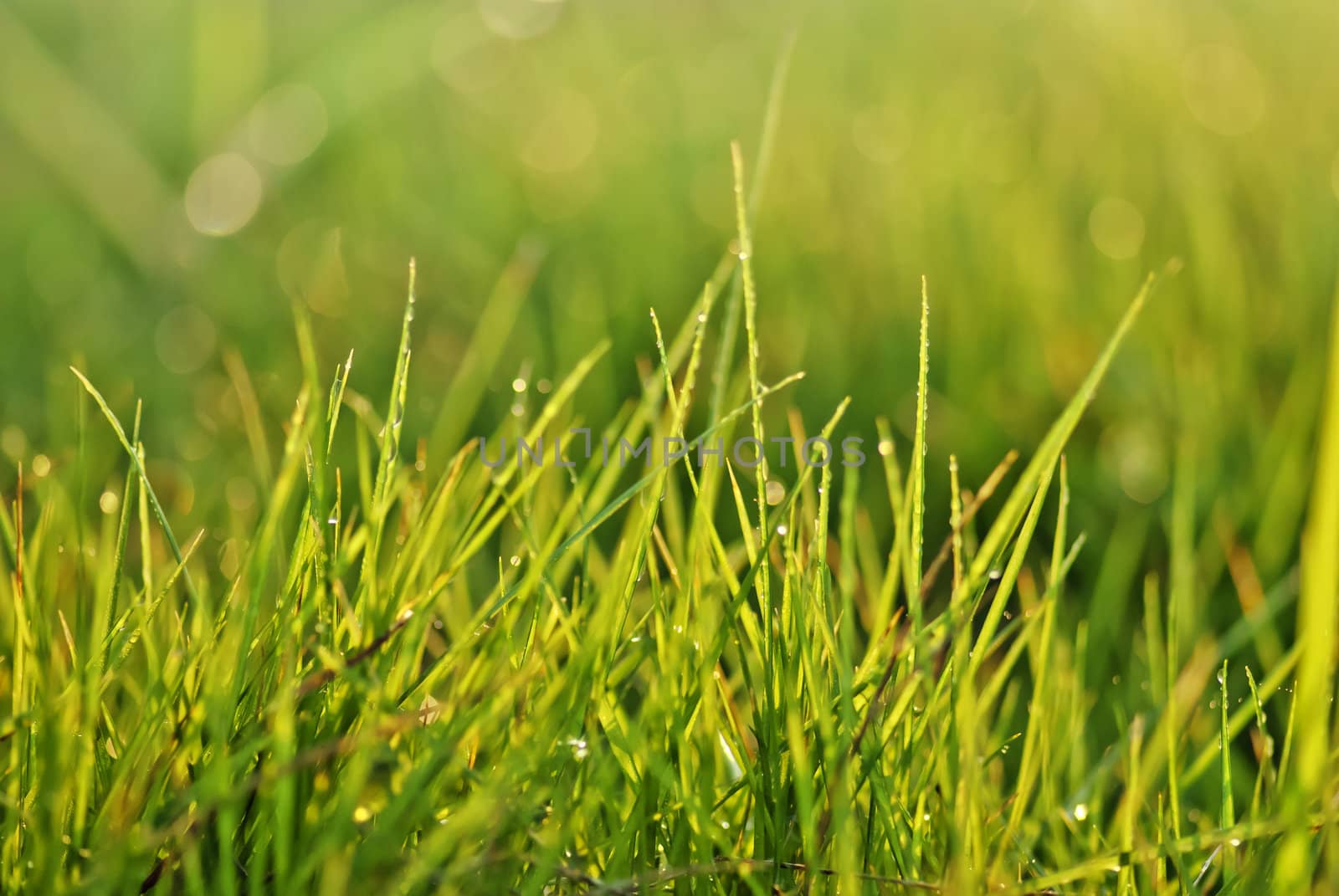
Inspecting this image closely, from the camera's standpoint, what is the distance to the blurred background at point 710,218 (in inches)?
49.3

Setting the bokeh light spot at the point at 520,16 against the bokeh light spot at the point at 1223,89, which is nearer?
the bokeh light spot at the point at 1223,89

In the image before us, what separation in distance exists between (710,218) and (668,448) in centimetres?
107

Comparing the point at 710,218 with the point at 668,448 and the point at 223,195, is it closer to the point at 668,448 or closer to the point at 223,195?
the point at 223,195

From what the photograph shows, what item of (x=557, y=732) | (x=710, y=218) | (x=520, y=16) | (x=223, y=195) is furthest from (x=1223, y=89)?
(x=557, y=732)

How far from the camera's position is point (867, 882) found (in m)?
0.55

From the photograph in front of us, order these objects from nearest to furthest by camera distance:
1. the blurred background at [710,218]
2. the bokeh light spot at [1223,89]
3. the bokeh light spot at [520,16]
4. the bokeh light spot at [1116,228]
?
the blurred background at [710,218], the bokeh light spot at [1116,228], the bokeh light spot at [1223,89], the bokeh light spot at [520,16]

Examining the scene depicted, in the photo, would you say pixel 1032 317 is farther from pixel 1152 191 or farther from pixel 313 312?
pixel 313 312

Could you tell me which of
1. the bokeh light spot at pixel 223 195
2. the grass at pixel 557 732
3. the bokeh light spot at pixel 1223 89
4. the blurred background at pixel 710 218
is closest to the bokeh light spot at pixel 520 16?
the blurred background at pixel 710 218

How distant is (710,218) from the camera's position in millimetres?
1628

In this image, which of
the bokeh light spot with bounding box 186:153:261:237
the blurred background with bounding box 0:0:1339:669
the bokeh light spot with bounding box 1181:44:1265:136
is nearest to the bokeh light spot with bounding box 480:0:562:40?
the blurred background with bounding box 0:0:1339:669

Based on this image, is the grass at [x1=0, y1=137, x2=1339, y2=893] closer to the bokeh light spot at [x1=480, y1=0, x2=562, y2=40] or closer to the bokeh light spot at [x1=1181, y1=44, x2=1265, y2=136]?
the bokeh light spot at [x1=1181, y1=44, x2=1265, y2=136]

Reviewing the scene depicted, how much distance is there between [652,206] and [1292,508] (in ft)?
2.89

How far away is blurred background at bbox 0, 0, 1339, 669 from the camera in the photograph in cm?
125

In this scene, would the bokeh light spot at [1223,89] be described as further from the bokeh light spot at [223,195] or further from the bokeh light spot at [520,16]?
the bokeh light spot at [223,195]
